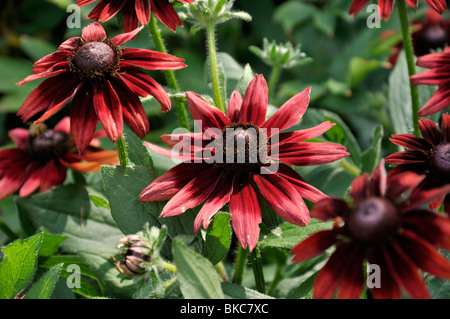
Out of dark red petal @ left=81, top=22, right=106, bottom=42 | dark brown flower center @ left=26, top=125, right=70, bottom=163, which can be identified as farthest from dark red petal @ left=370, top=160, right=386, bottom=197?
dark brown flower center @ left=26, top=125, right=70, bottom=163

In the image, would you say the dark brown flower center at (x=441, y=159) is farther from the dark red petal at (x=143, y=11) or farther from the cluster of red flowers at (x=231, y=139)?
the dark red petal at (x=143, y=11)

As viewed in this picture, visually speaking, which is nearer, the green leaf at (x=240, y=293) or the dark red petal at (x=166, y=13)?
the green leaf at (x=240, y=293)

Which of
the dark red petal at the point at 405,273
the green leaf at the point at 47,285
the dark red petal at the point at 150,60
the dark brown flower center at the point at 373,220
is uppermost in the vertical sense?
the dark red petal at the point at 150,60

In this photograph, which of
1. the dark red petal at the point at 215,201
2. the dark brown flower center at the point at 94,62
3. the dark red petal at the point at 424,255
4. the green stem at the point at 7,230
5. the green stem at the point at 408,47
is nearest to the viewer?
the dark red petal at the point at 424,255

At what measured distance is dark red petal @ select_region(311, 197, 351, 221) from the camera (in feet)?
1.78

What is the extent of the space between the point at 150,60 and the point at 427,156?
39 cm

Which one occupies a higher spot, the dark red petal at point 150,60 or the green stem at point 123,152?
the dark red petal at point 150,60

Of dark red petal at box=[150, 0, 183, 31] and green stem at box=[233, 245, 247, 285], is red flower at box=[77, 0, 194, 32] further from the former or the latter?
green stem at box=[233, 245, 247, 285]

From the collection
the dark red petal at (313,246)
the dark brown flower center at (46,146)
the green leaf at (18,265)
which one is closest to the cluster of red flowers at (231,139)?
the dark red petal at (313,246)

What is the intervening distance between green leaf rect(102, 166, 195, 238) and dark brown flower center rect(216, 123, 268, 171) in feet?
0.36

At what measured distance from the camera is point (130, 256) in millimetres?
610

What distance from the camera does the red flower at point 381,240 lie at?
1.65 feet

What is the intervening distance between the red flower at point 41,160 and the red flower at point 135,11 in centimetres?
25

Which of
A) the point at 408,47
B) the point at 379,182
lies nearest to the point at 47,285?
the point at 379,182
